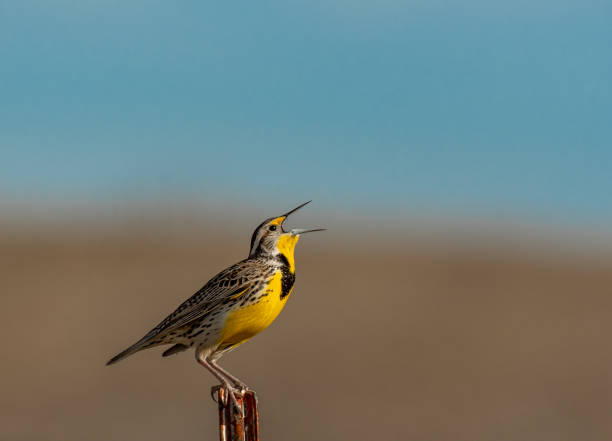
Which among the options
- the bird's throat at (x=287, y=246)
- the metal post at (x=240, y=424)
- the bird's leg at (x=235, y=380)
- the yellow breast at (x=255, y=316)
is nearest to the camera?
the metal post at (x=240, y=424)

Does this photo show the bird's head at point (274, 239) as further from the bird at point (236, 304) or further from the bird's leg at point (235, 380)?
the bird's leg at point (235, 380)

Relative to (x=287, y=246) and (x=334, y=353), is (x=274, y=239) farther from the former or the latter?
(x=334, y=353)

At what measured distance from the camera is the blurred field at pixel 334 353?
524 inches

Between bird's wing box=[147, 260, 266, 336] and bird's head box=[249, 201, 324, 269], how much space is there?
0.43ft

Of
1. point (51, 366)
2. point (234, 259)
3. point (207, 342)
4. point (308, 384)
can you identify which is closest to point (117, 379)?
point (51, 366)

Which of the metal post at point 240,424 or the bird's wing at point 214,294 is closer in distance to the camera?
the metal post at point 240,424

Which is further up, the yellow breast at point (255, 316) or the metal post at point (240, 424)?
the yellow breast at point (255, 316)

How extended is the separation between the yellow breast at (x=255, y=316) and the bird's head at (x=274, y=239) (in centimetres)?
19

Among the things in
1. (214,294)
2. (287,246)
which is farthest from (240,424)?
(287,246)

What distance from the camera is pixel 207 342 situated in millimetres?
4508

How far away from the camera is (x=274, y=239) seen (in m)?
4.62

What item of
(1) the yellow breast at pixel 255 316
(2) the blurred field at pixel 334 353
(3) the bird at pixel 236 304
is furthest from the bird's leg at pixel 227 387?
(2) the blurred field at pixel 334 353

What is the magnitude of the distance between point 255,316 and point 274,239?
1.31 ft

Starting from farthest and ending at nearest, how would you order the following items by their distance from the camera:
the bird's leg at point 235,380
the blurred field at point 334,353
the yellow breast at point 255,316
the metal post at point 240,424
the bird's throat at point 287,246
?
1. the blurred field at point 334,353
2. the bird's throat at point 287,246
3. the yellow breast at point 255,316
4. the bird's leg at point 235,380
5. the metal post at point 240,424
